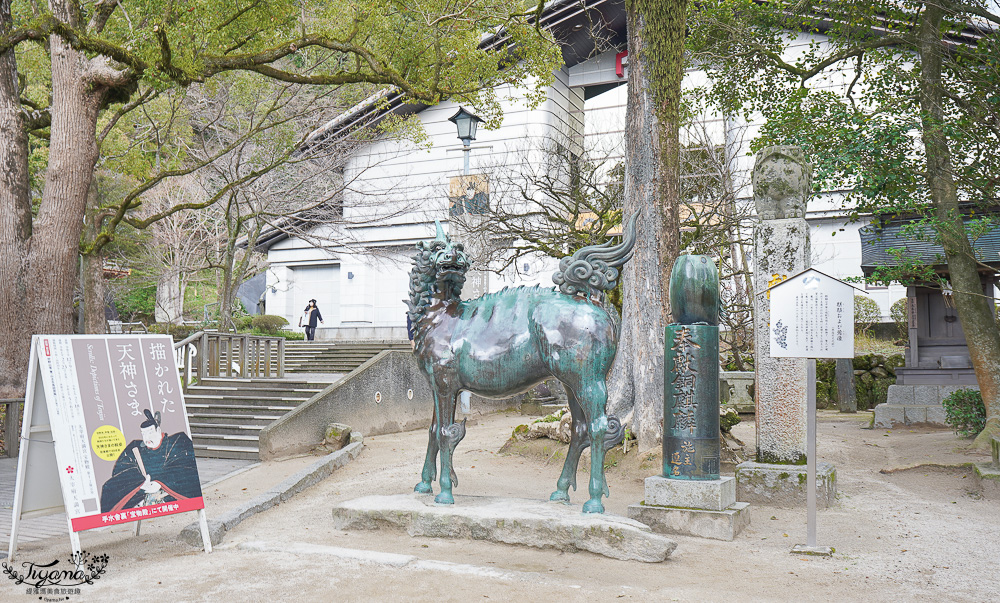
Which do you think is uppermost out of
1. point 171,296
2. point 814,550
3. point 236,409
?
point 171,296

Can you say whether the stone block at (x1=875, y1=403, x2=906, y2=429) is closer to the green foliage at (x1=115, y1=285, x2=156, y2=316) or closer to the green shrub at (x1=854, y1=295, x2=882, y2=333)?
the green shrub at (x1=854, y1=295, x2=882, y2=333)

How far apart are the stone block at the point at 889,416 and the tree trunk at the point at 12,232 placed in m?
15.7

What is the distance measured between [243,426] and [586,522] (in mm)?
8293

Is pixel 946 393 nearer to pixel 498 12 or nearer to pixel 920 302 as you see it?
pixel 920 302

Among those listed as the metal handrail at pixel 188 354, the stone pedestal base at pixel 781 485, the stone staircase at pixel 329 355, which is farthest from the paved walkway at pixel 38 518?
the stone staircase at pixel 329 355

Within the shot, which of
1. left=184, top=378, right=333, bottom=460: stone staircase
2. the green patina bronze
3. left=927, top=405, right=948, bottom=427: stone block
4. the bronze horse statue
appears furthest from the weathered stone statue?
left=927, top=405, right=948, bottom=427: stone block

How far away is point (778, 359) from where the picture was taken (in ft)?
25.8

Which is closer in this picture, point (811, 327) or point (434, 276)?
point (811, 327)

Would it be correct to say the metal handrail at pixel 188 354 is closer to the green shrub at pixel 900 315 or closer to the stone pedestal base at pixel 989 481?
the stone pedestal base at pixel 989 481

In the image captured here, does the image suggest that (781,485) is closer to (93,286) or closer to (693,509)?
(693,509)

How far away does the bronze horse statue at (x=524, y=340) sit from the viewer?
19.1 feet

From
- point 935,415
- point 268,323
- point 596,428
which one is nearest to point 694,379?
point 596,428

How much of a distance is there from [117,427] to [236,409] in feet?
25.1

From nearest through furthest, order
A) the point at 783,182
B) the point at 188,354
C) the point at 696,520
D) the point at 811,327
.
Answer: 1. the point at 811,327
2. the point at 696,520
3. the point at 783,182
4. the point at 188,354
